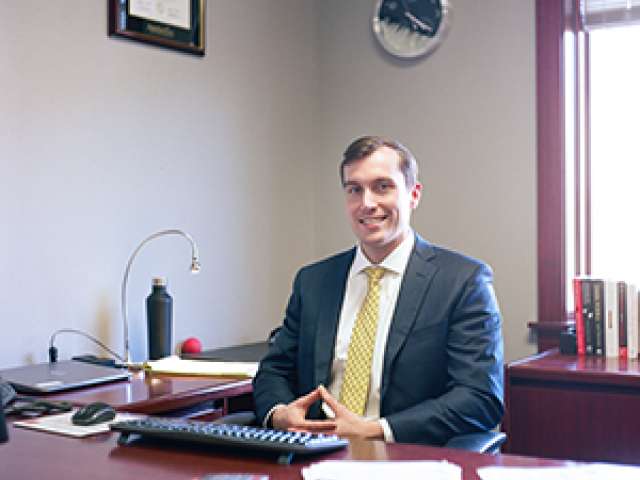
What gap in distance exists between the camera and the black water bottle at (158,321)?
10.0 ft

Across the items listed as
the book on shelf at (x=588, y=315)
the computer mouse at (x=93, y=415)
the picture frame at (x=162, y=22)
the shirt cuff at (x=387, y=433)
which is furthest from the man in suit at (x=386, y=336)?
the picture frame at (x=162, y=22)

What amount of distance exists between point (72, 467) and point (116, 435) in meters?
0.25

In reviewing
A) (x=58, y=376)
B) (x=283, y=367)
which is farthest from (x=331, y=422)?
(x=58, y=376)

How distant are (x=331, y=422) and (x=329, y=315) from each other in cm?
39

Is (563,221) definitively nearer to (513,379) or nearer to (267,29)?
(513,379)

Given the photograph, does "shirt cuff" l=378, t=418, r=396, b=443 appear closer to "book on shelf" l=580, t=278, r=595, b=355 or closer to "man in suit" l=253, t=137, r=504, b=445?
"man in suit" l=253, t=137, r=504, b=445

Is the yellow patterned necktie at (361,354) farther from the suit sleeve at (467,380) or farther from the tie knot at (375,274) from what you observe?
the suit sleeve at (467,380)

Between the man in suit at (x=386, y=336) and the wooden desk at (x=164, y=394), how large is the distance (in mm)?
206

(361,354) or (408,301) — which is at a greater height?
(408,301)

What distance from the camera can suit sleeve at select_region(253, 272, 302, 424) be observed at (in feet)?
7.61

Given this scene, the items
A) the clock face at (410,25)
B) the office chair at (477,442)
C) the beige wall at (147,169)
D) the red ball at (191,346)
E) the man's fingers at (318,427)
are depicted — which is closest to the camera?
the office chair at (477,442)

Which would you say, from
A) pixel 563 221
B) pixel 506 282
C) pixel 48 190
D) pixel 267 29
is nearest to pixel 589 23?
pixel 563 221

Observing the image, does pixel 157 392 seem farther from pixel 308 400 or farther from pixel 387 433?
pixel 387 433

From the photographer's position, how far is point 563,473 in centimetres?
141
